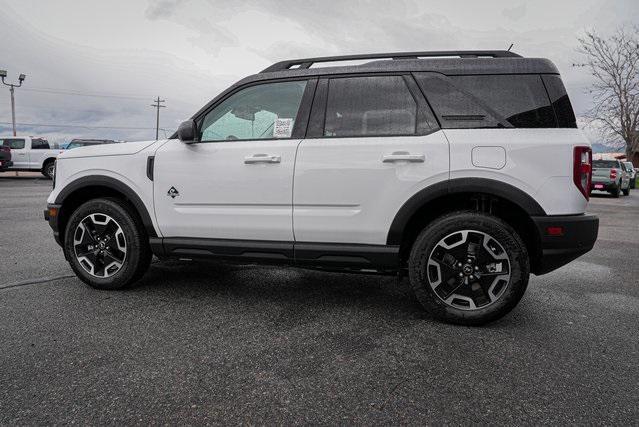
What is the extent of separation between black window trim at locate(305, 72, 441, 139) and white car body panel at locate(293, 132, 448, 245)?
0.05 meters

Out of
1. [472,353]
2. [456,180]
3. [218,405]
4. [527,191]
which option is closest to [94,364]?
[218,405]

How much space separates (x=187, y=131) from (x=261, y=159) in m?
0.67

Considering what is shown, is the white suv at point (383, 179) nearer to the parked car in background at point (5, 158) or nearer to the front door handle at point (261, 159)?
the front door handle at point (261, 159)

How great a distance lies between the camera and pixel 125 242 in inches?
150

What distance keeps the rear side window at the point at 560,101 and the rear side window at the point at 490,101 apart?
3 cm

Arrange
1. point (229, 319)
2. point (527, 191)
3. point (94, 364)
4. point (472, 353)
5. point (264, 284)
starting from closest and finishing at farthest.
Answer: point (94, 364) < point (472, 353) < point (527, 191) < point (229, 319) < point (264, 284)

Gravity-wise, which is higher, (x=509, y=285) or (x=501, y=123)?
(x=501, y=123)

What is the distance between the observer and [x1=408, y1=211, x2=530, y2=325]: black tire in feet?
9.92

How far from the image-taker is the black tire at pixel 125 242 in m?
3.80

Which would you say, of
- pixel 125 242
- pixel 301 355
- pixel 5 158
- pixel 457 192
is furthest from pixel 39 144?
pixel 457 192

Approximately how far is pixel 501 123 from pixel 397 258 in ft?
3.86

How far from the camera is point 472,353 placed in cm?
271

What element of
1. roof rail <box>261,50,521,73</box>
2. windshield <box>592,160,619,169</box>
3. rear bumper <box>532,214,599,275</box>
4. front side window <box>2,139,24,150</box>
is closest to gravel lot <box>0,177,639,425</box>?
rear bumper <box>532,214,599,275</box>

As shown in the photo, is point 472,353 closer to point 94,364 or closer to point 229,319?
point 229,319
